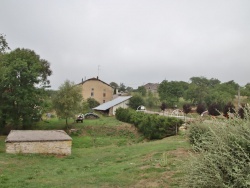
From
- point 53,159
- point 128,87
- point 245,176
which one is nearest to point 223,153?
point 245,176

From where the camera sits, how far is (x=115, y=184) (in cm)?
983

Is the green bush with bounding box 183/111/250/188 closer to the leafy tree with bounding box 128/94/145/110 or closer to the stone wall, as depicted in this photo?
the stone wall

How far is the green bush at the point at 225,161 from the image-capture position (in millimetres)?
5300

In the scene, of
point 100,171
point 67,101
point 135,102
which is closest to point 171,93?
point 135,102

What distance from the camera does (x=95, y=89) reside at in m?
71.5

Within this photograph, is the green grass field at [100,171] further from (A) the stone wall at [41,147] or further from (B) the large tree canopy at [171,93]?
(B) the large tree canopy at [171,93]

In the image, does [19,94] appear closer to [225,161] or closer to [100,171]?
[100,171]

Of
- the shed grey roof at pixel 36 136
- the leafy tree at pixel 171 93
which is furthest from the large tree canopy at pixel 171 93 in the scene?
the shed grey roof at pixel 36 136

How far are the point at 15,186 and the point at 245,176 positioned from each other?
8.38 metres

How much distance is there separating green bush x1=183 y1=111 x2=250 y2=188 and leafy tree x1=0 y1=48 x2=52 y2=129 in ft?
87.4

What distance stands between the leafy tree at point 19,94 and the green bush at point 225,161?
26630 mm

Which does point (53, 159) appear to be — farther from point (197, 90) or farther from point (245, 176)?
point (197, 90)

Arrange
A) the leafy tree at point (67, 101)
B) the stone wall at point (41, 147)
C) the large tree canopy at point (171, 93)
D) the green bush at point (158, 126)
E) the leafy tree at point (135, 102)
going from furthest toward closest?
the large tree canopy at point (171, 93) < the leafy tree at point (135, 102) < the leafy tree at point (67, 101) < the green bush at point (158, 126) < the stone wall at point (41, 147)

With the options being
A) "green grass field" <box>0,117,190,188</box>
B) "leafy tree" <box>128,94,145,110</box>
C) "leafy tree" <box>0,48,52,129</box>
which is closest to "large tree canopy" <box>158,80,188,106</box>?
"leafy tree" <box>128,94,145,110</box>
